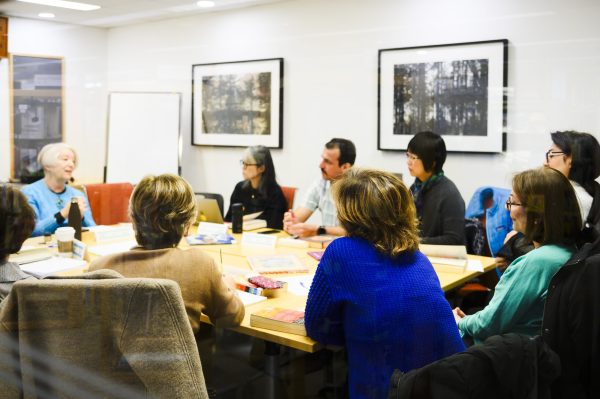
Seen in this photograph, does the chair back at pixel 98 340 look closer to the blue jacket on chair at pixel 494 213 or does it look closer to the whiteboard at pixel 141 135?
the whiteboard at pixel 141 135

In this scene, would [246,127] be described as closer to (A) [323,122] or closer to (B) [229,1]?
(A) [323,122]

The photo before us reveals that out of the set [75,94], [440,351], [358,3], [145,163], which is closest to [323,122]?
[358,3]

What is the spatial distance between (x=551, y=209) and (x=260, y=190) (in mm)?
1800

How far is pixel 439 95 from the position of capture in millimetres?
3307

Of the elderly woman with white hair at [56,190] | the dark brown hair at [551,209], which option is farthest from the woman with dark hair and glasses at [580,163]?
the elderly woman with white hair at [56,190]

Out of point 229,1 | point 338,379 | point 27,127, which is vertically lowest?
point 338,379

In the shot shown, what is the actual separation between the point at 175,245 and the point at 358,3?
2.00m

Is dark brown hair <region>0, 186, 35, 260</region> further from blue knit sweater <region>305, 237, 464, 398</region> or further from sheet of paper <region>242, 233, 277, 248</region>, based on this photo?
sheet of paper <region>242, 233, 277, 248</region>

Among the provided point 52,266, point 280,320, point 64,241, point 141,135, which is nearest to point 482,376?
point 280,320

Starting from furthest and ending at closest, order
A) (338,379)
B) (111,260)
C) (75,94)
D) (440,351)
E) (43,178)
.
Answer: (75,94) < (43,178) < (338,379) < (111,260) < (440,351)

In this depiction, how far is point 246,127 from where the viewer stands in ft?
10.9

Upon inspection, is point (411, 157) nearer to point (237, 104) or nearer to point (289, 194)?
point (289, 194)

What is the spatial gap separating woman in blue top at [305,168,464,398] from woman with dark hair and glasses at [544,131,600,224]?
2.28 ft

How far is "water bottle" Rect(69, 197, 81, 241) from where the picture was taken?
2.65 meters
